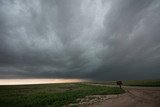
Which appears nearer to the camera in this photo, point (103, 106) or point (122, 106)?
point (122, 106)

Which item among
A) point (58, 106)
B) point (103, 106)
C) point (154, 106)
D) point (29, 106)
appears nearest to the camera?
point (154, 106)

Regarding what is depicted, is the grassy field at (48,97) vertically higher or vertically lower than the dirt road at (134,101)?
lower

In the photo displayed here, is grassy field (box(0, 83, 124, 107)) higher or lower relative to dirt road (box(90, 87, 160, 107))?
lower

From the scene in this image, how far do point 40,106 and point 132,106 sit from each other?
1636 centimetres

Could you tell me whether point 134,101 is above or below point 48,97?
above

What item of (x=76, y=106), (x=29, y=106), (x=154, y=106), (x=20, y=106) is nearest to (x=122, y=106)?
(x=154, y=106)

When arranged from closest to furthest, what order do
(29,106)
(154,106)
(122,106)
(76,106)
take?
(154,106)
(122,106)
(76,106)
(29,106)

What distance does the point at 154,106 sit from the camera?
18578 millimetres

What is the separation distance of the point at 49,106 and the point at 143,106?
15.9m

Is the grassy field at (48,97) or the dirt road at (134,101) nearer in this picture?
the dirt road at (134,101)

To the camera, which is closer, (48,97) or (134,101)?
(134,101)

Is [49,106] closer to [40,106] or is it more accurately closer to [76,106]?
[40,106]

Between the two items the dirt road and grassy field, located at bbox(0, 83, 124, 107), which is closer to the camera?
the dirt road

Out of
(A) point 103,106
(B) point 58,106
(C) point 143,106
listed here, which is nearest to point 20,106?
(B) point 58,106
